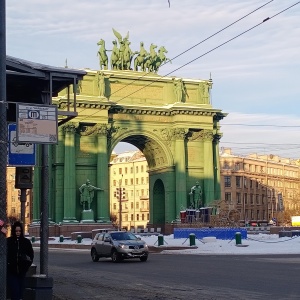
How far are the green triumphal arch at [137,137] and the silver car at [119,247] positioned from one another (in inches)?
1222

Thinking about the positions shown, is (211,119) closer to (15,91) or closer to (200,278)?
(200,278)

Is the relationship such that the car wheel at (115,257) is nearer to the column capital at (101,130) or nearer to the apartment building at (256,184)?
the column capital at (101,130)

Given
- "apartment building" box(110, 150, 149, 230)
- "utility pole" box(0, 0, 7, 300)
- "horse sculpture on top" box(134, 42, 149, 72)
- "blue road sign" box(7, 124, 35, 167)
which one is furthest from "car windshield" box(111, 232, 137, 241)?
"apartment building" box(110, 150, 149, 230)

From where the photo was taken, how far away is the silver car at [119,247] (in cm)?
3052

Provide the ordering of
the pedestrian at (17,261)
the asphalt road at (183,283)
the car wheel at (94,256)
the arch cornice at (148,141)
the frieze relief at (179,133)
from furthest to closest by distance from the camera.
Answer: the frieze relief at (179,133) → the arch cornice at (148,141) → the car wheel at (94,256) → the asphalt road at (183,283) → the pedestrian at (17,261)

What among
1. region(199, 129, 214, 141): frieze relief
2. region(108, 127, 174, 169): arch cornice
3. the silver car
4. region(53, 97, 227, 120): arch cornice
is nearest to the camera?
the silver car

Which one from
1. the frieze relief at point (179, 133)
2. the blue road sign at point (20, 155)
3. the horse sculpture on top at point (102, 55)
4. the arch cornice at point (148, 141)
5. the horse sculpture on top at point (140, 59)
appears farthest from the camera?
the horse sculpture on top at point (140, 59)

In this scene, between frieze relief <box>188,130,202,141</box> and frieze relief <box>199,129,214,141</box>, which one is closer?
frieze relief <box>199,129,214,141</box>

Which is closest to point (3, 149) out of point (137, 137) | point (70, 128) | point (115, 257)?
point (115, 257)

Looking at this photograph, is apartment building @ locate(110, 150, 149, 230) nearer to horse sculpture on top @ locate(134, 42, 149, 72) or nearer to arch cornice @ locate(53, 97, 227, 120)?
arch cornice @ locate(53, 97, 227, 120)

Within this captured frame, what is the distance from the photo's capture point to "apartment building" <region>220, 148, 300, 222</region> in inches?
5305

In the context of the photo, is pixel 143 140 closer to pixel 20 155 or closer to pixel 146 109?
pixel 146 109

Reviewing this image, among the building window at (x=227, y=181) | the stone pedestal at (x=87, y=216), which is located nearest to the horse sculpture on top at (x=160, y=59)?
the stone pedestal at (x=87, y=216)

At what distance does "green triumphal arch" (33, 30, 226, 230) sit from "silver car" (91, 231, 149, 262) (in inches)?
1222
